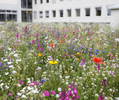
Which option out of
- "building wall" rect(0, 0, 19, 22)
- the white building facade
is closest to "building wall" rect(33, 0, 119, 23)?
the white building facade

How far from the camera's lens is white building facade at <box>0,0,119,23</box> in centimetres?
3125

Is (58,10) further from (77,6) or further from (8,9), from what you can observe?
(8,9)

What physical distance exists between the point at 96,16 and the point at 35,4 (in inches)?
757

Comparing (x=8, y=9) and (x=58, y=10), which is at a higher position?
(x=8, y=9)

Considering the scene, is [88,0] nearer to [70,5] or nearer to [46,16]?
[70,5]

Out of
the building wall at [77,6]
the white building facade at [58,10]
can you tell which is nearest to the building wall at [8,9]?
the white building facade at [58,10]

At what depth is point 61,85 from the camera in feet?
9.20

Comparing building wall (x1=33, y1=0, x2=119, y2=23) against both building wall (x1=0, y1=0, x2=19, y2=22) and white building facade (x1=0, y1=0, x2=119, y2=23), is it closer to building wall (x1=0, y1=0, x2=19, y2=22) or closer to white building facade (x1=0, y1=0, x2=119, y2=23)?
white building facade (x1=0, y1=0, x2=119, y2=23)

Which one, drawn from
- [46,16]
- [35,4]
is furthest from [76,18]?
[35,4]

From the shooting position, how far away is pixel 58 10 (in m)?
38.9

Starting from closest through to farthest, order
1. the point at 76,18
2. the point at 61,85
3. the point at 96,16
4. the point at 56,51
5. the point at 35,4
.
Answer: the point at 61,85, the point at 56,51, the point at 96,16, the point at 76,18, the point at 35,4

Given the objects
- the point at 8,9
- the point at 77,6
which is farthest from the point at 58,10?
the point at 8,9

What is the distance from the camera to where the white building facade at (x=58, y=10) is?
31250 millimetres

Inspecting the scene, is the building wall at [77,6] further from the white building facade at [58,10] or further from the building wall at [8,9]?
the building wall at [8,9]
